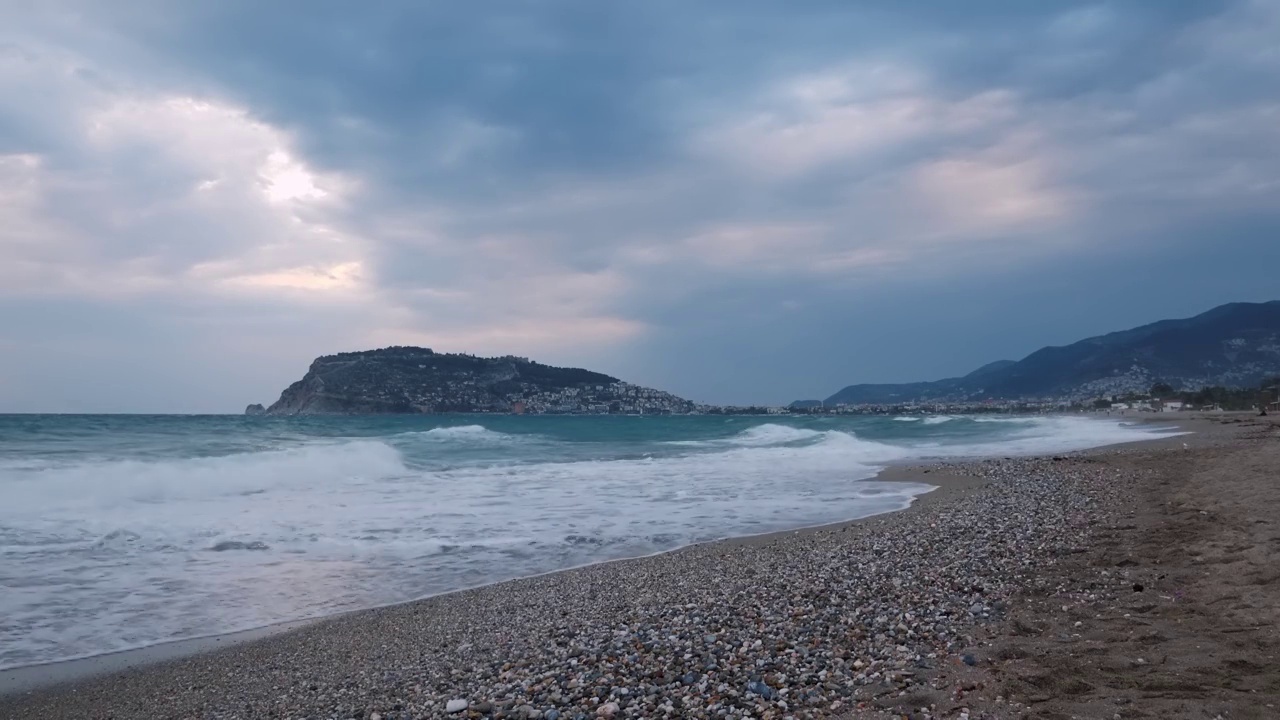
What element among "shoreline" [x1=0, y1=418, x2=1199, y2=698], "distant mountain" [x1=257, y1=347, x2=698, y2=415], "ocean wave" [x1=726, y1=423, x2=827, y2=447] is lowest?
"ocean wave" [x1=726, y1=423, x2=827, y2=447]

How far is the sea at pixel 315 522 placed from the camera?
27.6 ft

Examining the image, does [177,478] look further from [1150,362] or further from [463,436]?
[1150,362]

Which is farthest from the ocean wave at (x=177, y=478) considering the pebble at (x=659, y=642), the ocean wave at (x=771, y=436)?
the ocean wave at (x=771, y=436)

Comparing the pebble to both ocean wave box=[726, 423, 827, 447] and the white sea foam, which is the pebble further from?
the white sea foam

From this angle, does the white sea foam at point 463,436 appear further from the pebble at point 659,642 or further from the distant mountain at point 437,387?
the distant mountain at point 437,387

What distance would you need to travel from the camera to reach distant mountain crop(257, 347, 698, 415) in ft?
305

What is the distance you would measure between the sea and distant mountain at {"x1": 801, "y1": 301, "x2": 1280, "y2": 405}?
115 metres

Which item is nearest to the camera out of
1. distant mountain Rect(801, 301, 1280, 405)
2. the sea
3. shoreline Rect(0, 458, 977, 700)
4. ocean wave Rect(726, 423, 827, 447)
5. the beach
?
the beach

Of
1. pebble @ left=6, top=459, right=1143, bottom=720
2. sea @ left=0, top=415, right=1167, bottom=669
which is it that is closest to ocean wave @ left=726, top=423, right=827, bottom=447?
sea @ left=0, top=415, right=1167, bottom=669

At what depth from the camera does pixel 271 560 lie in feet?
34.9

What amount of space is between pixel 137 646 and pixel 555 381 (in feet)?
329

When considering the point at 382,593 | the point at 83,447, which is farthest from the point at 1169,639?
the point at 83,447

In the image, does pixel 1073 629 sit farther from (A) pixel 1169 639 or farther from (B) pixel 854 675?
(B) pixel 854 675

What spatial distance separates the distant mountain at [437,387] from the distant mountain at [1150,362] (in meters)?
77.5
